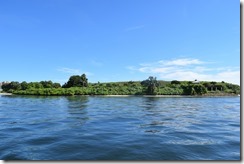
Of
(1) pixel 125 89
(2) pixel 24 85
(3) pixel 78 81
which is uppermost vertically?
(3) pixel 78 81

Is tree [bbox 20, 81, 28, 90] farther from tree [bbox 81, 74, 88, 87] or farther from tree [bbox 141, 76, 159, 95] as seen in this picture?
tree [bbox 141, 76, 159, 95]

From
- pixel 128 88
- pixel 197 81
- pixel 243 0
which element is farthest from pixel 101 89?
pixel 243 0

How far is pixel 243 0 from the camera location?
5.00 m

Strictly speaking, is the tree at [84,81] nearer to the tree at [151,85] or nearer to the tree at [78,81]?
the tree at [78,81]

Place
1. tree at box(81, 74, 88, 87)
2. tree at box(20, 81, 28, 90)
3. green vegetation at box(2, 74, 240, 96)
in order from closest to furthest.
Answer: green vegetation at box(2, 74, 240, 96) → tree at box(81, 74, 88, 87) → tree at box(20, 81, 28, 90)

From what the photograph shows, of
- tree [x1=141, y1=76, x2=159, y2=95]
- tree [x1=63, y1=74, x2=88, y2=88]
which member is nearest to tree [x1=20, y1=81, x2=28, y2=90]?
tree [x1=63, y1=74, x2=88, y2=88]

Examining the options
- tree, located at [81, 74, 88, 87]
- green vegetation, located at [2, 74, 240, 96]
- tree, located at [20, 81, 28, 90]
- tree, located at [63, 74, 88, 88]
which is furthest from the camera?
tree, located at [20, 81, 28, 90]

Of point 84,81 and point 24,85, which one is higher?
point 84,81

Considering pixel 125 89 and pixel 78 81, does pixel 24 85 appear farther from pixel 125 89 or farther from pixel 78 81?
pixel 125 89

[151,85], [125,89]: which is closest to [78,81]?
[125,89]

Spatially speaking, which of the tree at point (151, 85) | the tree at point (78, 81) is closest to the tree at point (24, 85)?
the tree at point (78, 81)

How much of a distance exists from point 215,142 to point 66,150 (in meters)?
5.25

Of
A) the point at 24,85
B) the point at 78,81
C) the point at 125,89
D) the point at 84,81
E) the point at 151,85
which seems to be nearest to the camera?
the point at 151,85

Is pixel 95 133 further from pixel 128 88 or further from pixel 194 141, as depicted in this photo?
pixel 128 88
